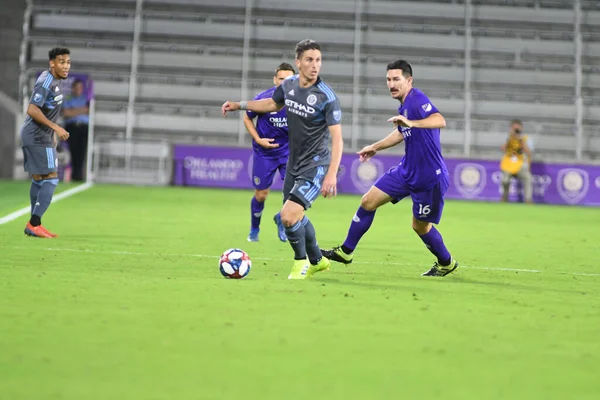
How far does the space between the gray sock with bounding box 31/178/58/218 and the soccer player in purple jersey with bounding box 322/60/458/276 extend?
4114mm

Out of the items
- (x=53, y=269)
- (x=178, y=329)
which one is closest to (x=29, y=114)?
(x=53, y=269)

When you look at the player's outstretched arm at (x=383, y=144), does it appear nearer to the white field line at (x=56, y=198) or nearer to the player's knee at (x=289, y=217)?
the player's knee at (x=289, y=217)

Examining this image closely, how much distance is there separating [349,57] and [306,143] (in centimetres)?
2291

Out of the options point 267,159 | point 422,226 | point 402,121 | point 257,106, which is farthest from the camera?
point 267,159

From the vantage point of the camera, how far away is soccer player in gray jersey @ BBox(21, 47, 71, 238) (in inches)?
461

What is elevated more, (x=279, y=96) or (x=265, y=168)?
(x=279, y=96)

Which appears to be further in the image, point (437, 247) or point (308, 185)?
point (437, 247)

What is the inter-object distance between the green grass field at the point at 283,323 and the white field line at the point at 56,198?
2.41m

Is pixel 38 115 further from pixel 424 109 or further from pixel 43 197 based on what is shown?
pixel 424 109

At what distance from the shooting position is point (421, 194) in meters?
9.11

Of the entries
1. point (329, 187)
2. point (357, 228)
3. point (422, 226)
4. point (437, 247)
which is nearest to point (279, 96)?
point (329, 187)

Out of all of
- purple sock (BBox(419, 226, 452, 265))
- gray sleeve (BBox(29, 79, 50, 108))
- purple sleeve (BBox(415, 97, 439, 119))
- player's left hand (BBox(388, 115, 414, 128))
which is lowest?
purple sock (BBox(419, 226, 452, 265))

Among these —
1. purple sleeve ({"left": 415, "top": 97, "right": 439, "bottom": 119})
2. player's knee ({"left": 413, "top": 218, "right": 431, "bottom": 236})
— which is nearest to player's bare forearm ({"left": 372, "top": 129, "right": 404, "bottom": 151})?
purple sleeve ({"left": 415, "top": 97, "right": 439, "bottom": 119})

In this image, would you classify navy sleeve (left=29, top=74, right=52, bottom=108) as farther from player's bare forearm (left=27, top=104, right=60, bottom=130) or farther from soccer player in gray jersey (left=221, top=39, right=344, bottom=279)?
soccer player in gray jersey (left=221, top=39, right=344, bottom=279)
